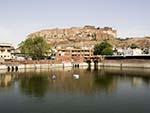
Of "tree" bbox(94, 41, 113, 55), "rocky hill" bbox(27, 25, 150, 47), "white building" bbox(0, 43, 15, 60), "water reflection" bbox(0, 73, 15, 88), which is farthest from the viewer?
"rocky hill" bbox(27, 25, 150, 47)

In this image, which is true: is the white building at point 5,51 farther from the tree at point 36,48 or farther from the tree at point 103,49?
the tree at point 103,49

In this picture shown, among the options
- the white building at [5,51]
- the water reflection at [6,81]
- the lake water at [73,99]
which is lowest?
the lake water at [73,99]

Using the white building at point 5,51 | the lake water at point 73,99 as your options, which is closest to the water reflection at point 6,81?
the lake water at point 73,99

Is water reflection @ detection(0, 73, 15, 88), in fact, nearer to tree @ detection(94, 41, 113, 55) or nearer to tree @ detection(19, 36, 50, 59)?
tree @ detection(19, 36, 50, 59)

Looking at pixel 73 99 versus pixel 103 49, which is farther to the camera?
pixel 103 49

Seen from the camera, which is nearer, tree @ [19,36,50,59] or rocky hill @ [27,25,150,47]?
tree @ [19,36,50,59]

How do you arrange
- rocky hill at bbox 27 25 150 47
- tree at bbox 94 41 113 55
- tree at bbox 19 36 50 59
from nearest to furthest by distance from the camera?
1. tree at bbox 19 36 50 59
2. tree at bbox 94 41 113 55
3. rocky hill at bbox 27 25 150 47

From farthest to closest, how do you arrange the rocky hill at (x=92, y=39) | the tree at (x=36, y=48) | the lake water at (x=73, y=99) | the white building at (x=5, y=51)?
the rocky hill at (x=92, y=39) < the tree at (x=36, y=48) < the white building at (x=5, y=51) < the lake water at (x=73, y=99)

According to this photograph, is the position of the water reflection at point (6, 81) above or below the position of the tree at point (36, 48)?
below

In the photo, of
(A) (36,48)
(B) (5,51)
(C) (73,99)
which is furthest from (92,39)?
(C) (73,99)

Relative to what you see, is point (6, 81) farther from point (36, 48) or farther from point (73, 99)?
point (36, 48)

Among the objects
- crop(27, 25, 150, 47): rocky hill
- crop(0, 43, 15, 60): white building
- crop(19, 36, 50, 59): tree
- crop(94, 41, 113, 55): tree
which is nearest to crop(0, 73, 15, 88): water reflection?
crop(0, 43, 15, 60): white building

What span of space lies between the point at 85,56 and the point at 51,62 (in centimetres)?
1941

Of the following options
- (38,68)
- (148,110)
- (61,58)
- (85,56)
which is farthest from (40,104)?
(85,56)
